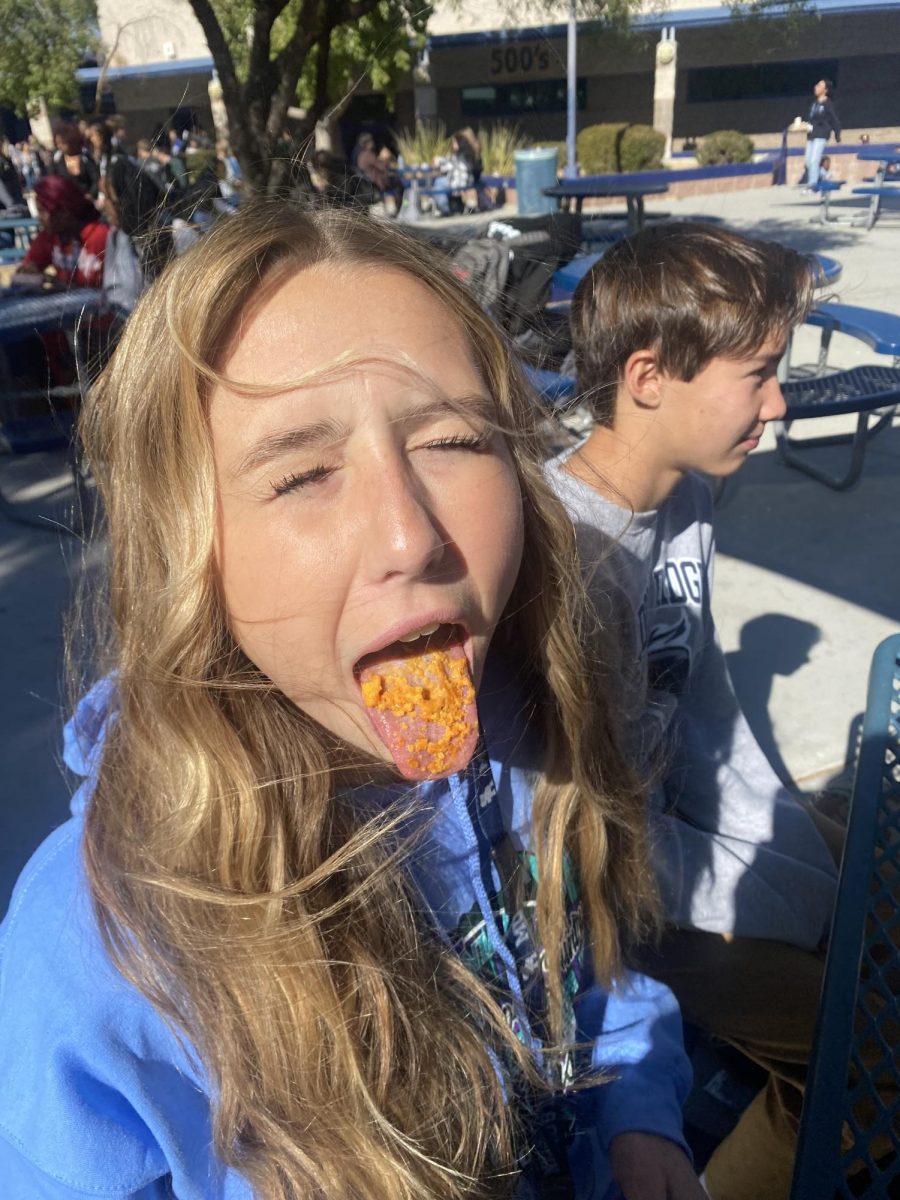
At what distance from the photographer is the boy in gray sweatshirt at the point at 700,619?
5.64 feet

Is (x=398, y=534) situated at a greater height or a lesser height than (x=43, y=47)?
lesser

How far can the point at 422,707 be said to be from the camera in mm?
950

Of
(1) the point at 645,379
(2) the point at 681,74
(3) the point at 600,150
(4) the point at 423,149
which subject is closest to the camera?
(1) the point at 645,379

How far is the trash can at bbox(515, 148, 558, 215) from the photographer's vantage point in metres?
13.6

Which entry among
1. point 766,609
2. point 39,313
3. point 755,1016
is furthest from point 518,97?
point 755,1016

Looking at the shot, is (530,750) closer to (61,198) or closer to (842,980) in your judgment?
(842,980)

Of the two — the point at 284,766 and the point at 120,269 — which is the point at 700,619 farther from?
the point at 120,269

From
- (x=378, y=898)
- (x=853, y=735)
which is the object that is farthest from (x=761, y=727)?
(x=378, y=898)

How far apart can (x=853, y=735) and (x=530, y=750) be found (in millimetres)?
2108

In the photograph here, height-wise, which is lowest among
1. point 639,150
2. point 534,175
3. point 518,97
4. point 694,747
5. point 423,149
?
point 694,747

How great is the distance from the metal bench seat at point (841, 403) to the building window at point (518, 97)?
86.0 ft

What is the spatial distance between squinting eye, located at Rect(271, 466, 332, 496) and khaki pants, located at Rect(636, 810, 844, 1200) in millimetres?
1256

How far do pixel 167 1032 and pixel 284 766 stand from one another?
315mm

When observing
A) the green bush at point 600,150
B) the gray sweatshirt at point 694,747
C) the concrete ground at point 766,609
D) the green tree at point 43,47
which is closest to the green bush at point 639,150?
the green bush at point 600,150
